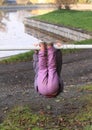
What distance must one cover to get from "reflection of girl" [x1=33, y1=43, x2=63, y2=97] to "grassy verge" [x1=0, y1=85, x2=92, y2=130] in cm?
167

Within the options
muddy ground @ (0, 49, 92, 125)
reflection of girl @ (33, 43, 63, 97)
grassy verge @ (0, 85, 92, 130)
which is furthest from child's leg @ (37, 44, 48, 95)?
muddy ground @ (0, 49, 92, 125)

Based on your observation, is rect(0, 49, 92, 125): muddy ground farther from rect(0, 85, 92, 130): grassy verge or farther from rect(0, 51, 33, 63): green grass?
rect(0, 51, 33, 63): green grass

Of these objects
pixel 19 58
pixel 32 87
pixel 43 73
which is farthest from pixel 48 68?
pixel 19 58

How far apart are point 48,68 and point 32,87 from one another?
756 cm

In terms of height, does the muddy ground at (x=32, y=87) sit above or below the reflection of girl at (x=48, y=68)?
below

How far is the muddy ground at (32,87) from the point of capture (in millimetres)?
8867

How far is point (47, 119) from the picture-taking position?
7.88m

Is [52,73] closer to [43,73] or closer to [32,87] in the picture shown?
[43,73]

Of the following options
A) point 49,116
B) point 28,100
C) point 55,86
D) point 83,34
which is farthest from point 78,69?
point 83,34

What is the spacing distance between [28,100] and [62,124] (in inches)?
78.1

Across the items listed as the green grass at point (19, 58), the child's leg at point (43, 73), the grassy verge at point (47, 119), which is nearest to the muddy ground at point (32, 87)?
the grassy verge at point (47, 119)

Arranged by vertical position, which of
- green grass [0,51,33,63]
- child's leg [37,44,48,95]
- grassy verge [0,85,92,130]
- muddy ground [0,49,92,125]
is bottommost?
green grass [0,51,33,63]

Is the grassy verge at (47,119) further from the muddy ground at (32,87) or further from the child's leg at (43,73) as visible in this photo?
the child's leg at (43,73)

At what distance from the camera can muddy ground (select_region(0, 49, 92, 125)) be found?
887cm
